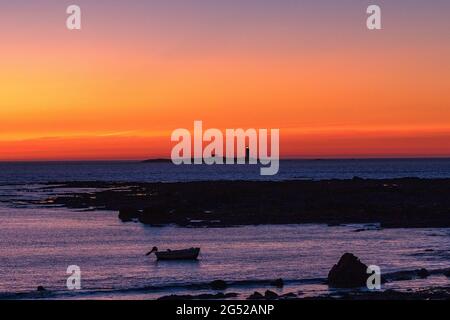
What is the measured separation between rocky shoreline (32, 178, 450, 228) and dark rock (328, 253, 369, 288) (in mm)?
27897

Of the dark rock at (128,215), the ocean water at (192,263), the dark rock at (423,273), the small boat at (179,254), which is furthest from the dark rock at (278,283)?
the dark rock at (128,215)

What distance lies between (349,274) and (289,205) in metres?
42.9

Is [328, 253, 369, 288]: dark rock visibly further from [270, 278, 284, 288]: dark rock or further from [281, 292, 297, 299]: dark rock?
[281, 292, 297, 299]: dark rock

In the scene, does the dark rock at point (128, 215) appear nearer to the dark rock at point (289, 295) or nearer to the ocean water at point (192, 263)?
the ocean water at point (192, 263)

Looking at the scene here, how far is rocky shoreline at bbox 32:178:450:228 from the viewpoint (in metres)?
60.6

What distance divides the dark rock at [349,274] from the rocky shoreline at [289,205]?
2790 cm

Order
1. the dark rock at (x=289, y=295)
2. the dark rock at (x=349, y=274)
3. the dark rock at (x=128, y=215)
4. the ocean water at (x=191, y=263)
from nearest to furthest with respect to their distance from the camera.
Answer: the dark rock at (x=289, y=295) → the dark rock at (x=349, y=274) → the ocean water at (x=191, y=263) → the dark rock at (x=128, y=215)

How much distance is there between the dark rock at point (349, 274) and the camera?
28.0m

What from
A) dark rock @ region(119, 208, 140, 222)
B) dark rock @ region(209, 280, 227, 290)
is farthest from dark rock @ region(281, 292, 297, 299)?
dark rock @ region(119, 208, 140, 222)

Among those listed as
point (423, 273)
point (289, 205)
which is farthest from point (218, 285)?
point (289, 205)

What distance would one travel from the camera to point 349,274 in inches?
1105

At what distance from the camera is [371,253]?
39812 millimetres
